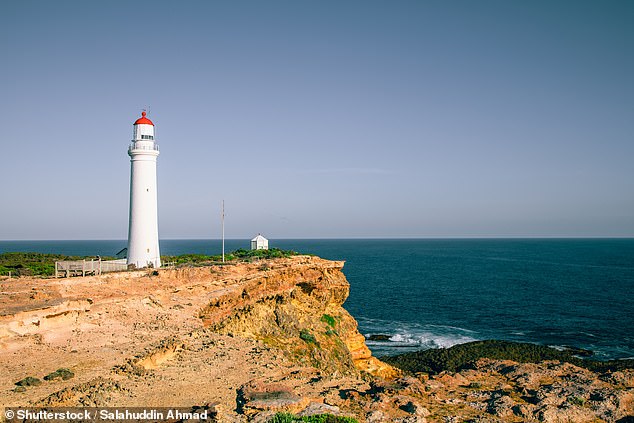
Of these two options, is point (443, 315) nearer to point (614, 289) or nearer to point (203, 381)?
point (614, 289)

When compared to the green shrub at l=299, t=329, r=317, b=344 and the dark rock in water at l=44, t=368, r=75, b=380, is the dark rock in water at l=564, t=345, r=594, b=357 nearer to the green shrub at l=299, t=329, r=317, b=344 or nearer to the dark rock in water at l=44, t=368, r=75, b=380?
the green shrub at l=299, t=329, r=317, b=344

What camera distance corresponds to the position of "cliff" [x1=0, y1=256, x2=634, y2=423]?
14.3 meters

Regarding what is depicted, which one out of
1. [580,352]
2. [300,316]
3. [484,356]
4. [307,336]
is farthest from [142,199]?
[580,352]

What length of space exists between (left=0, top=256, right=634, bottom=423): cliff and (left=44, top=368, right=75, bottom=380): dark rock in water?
5 centimetres

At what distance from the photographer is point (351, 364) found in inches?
1319

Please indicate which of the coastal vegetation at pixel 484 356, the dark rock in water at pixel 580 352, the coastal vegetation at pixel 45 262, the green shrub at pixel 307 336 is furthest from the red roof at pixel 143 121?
the dark rock in water at pixel 580 352

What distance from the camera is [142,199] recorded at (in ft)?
116

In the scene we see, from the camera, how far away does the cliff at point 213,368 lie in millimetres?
14320

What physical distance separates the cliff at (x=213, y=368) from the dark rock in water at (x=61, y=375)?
0.17 feet

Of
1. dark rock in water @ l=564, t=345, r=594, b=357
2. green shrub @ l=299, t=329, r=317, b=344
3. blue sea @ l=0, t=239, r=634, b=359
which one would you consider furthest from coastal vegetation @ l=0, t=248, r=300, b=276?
dark rock in water @ l=564, t=345, r=594, b=357

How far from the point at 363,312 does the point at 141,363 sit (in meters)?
48.6

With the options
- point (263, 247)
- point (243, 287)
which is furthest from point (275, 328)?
point (263, 247)

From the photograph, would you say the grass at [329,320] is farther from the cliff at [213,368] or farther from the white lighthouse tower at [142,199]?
the white lighthouse tower at [142,199]

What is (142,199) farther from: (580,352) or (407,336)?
(580,352)
